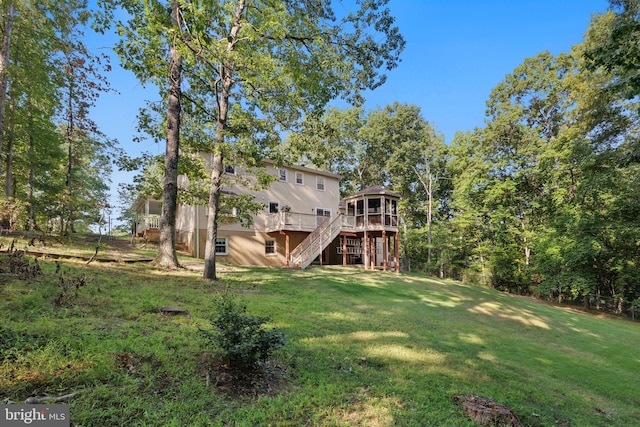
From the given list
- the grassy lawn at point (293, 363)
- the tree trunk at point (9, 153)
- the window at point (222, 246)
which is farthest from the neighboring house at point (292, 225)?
the grassy lawn at point (293, 363)

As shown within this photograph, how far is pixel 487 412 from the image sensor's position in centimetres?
337

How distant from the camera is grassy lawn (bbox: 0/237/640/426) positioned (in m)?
2.77

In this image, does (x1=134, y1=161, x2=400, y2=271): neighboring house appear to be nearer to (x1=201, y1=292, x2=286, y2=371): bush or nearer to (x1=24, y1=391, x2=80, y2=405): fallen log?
(x1=201, y1=292, x2=286, y2=371): bush

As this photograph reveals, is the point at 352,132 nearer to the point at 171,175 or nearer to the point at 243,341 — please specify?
the point at 171,175

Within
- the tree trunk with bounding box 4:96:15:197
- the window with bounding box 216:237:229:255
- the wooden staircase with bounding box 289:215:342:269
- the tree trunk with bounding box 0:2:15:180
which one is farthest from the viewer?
the window with bounding box 216:237:229:255

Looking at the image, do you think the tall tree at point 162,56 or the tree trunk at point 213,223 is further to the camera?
the tree trunk at point 213,223

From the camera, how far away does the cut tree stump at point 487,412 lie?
129 inches

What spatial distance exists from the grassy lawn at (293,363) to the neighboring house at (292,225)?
8.81 metres

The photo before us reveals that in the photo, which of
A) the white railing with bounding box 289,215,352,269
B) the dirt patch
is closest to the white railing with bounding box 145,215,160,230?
the white railing with bounding box 289,215,352,269

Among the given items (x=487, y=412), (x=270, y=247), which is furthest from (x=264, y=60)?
(x=270, y=247)

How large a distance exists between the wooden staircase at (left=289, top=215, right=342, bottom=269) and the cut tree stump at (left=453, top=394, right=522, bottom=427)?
547 inches

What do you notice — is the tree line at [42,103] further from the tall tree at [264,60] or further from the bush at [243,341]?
the bush at [243,341]

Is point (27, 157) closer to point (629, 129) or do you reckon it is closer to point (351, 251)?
point (351, 251)

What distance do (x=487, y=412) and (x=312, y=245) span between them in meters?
14.7
